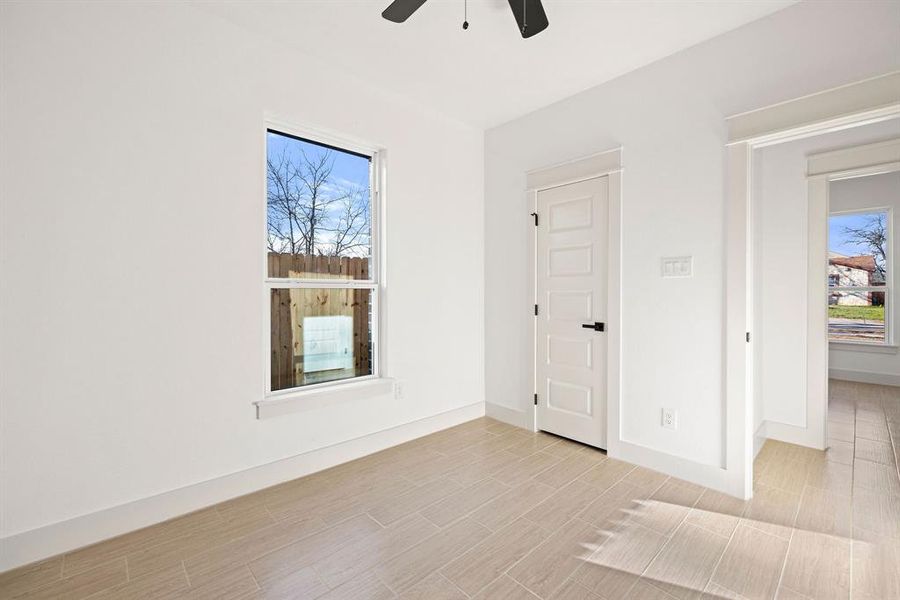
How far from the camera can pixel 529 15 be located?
2.01 metres

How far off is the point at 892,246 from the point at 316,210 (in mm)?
7166

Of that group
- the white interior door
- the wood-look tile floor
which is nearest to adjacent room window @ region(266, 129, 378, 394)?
the wood-look tile floor

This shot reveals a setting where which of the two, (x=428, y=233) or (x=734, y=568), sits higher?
(x=428, y=233)

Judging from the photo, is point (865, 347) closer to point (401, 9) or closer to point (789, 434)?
point (789, 434)

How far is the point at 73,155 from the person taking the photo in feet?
6.57

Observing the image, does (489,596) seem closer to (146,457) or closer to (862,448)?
(146,457)

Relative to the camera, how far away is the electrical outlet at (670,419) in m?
2.79

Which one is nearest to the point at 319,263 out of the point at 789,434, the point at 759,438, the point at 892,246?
the point at 759,438

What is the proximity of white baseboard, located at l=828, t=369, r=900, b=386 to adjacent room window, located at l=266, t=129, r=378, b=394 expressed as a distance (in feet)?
21.7

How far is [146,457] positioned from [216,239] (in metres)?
1.29

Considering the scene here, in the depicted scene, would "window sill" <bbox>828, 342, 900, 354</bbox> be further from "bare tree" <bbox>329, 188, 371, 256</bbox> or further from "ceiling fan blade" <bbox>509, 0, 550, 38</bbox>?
"bare tree" <bbox>329, 188, 371, 256</bbox>

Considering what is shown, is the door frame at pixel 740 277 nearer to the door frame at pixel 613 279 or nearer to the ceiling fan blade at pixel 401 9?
the door frame at pixel 613 279

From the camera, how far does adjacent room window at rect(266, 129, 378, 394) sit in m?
2.78

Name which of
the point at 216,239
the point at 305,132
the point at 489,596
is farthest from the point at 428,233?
the point at 489,596
